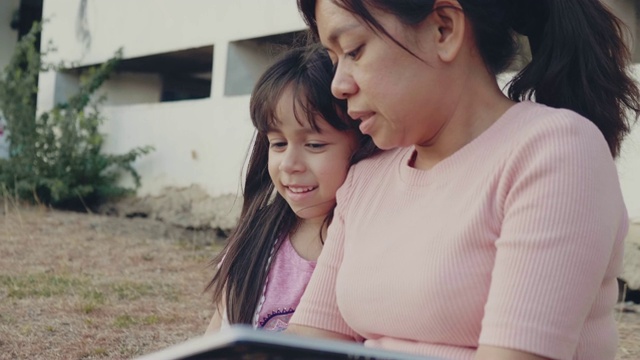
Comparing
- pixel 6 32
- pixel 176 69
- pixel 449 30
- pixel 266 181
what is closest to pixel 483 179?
pixel 449 30

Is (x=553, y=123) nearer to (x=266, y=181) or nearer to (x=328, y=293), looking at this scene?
(x=328, y=293)

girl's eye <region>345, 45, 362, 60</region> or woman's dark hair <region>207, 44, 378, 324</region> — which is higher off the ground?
girl's eye <region>345, 45, 362, 60</region>

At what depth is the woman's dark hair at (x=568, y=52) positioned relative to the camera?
5.46 ft

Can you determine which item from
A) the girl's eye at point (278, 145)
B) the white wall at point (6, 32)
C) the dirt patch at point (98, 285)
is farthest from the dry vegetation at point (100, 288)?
the white wall at point (6, 32)

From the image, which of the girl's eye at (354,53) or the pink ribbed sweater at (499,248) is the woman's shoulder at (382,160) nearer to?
the pink ribbed sweater at (499,248)

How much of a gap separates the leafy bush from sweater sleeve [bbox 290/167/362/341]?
566cm

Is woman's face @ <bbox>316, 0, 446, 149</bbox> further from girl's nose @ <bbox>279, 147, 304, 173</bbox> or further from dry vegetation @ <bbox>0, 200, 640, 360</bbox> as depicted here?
dry vegetation @ <bbox>0, 200, 640, 360</bbox>

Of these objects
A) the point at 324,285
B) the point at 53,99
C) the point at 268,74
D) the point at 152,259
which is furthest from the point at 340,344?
the point at 53,99

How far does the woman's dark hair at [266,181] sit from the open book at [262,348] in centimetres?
120

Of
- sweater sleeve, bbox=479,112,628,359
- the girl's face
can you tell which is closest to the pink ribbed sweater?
sweater sleeve, bbox=479,112,628,359

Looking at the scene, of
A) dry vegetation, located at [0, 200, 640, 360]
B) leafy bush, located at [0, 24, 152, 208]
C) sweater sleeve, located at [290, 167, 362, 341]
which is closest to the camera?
sweater sleeve, located at [290, 167, 362, 341]

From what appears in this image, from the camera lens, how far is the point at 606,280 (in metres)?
1.54

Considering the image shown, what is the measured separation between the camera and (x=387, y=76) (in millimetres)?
1607

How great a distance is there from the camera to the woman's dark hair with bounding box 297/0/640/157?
65.5 inches
